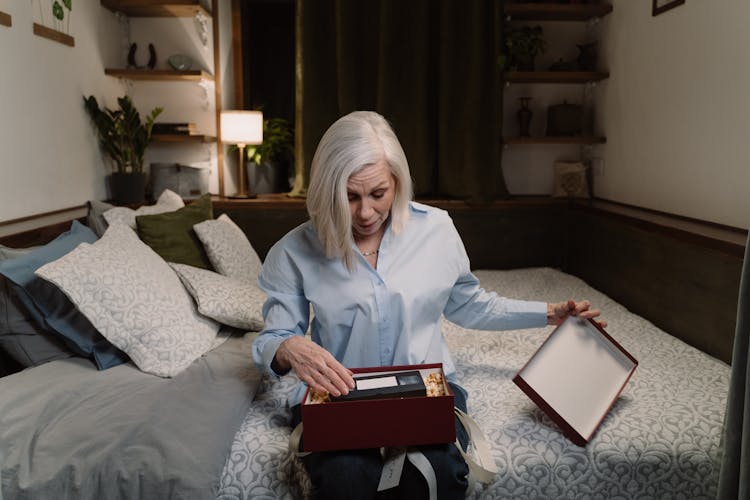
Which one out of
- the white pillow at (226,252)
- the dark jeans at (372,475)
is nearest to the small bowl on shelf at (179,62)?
the white pillow at (226,252)

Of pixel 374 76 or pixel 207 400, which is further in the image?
pixel 374 76

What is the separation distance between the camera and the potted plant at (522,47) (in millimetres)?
3182

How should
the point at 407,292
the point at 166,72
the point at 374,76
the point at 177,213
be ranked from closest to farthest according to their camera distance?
the point at 407,292 < the point at 177,213 < the point at 166,72 < the point at 374,76

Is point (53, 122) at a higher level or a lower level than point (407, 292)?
higher

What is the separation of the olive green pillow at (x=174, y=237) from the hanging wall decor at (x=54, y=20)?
33.4 inches

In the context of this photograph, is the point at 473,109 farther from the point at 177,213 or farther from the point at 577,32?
the point at 177,213

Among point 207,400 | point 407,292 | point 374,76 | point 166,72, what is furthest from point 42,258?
point 374,76

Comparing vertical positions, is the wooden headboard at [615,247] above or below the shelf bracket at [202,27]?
below

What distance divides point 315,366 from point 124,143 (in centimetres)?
219

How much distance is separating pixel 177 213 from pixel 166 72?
1.06 meters

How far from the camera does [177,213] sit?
2385 millimetres

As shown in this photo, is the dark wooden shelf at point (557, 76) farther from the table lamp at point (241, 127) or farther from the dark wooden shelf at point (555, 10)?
the table lamp at point (241, 127)

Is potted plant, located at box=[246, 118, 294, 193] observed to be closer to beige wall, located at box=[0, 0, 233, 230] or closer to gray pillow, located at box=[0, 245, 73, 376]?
beige wall, located at box=[0, 0, 233, 230]

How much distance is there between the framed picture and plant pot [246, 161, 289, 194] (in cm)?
201
